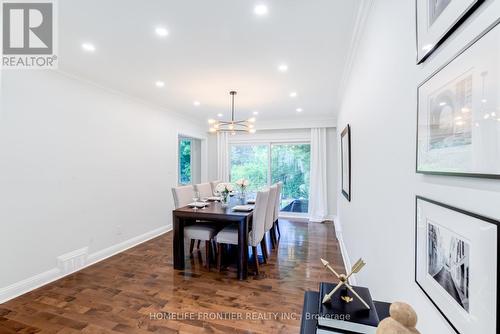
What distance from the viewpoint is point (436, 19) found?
31.2 inches

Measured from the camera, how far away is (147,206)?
4469mm

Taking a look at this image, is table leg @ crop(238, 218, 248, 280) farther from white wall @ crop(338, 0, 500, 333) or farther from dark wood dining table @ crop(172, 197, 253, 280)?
white wall @ crop(338, 0, 500, 333)

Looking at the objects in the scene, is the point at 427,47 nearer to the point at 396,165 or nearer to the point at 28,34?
the point at 396,165

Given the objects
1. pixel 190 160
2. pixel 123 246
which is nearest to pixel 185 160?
pixel 190 160

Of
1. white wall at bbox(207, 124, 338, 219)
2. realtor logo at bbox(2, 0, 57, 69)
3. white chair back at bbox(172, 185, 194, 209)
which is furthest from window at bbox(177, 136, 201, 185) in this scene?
realtor logo at bbox(2, 0, 57, 69)

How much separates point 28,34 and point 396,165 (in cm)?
321

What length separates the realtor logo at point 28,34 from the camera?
1.87 m

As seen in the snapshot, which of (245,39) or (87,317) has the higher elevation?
(245,39)

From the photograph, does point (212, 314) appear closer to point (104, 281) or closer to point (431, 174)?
point (104, 281)

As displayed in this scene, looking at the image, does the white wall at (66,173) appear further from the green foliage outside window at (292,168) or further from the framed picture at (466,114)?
the framed picture at (466,114)

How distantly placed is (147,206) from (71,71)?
2461mm

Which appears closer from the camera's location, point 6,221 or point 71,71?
point 6,221

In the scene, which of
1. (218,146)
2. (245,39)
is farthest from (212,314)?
(218,146)

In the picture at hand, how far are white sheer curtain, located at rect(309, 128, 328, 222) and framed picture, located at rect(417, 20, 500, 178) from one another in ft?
16.6
